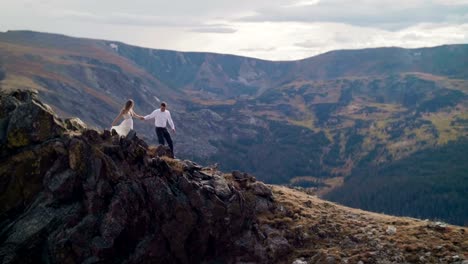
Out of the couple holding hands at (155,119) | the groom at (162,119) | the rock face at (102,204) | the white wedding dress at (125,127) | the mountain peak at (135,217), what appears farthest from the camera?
the groom at (162,119)

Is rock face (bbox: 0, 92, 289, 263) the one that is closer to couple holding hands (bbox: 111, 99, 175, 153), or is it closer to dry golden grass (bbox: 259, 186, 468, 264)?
couple holding hands (bbox: 111, 99, 175, 153)

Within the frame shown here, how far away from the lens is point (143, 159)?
40250 mm

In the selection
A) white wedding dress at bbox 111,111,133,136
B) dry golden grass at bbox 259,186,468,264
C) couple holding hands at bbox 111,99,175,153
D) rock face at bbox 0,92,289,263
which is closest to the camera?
rock face at bbox 0,92,289,263

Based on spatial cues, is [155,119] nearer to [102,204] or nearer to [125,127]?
[125,127]

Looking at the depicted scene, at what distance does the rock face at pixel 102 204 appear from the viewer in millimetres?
34875

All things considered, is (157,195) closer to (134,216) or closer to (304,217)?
(134,216)

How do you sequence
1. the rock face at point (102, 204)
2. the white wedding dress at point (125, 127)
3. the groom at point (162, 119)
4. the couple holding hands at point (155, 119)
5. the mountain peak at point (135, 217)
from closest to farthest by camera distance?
the rock face at point (102, 204)
the mountain peak at point (135, 217)
the white wedding dress at point (125, 127)
the couple holding hands at point (155, 119)
the groom at point (162, 119)

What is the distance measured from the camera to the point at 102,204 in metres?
36.8

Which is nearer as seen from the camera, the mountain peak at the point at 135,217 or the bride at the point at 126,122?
the mountain peak at the point at 135,217

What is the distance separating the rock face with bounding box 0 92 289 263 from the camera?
34.9 m

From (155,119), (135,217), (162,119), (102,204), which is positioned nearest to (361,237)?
(135,217)

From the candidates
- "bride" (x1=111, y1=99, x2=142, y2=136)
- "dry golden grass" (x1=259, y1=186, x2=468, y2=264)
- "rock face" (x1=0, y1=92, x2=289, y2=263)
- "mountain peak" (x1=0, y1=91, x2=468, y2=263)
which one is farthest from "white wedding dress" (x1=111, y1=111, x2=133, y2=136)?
"dry golden grass" (x1=259, y1=186, x2=468, y2=264)

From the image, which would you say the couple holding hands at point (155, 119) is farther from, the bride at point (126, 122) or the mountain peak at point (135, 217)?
the mountain peak at point (135, 217)

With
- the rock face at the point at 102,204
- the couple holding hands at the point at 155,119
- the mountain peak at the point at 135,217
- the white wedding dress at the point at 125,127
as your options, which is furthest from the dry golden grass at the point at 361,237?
the white wedding dress at the point at 125,127
